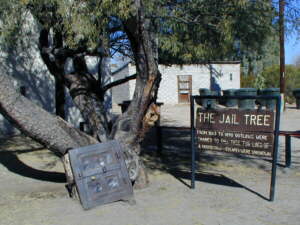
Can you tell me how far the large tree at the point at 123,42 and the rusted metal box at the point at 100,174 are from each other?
326 mm

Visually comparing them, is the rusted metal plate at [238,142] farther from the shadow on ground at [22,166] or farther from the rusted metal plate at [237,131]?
the shadow on ground at [22,166]

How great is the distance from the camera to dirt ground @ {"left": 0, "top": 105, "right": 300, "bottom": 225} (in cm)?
503

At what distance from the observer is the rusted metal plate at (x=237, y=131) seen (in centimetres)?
561

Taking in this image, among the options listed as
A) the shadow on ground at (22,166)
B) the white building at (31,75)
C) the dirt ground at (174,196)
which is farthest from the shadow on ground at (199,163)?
the white building at (31,75)

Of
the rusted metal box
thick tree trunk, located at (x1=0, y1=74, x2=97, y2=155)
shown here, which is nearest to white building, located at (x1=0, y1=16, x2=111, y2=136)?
thick tree trunk, located at (x1=0, y1=74, x2=97, y2=155)

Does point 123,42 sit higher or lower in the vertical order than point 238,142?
higher

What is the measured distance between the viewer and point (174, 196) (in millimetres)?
5996

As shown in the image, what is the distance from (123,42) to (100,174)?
4.40m

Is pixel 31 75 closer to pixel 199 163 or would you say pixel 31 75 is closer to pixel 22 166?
pixel 22 166

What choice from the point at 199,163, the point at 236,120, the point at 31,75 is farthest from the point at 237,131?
the point at 31,75

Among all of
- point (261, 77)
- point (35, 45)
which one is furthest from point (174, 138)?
point (261, 77)

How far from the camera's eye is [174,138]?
12641 mm

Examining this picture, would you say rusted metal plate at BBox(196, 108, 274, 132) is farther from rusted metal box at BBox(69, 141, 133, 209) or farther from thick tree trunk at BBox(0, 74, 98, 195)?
thick tree trunk at BBox(0, 74, 98, 195)

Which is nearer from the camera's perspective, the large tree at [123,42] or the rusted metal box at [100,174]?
the rusted metal box at [100,174]
